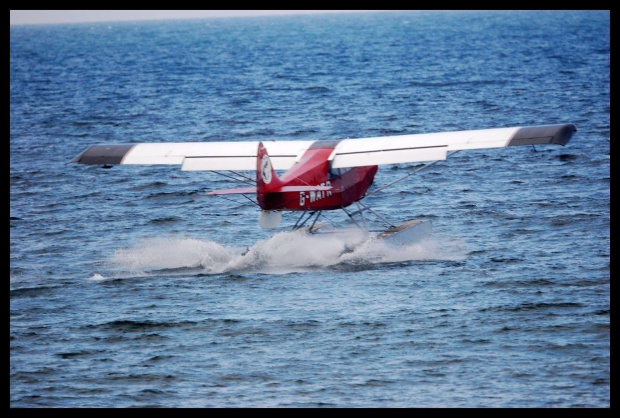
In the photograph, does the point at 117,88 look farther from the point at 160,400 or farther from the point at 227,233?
the point at 160,400

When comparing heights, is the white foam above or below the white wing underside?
below

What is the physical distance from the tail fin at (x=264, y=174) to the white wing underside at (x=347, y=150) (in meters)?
2.48

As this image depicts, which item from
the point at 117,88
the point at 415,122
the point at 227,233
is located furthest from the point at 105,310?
the point at 117,88

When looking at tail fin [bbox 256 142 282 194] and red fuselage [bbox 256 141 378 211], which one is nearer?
tail fin [bbox 256 142 282 194]

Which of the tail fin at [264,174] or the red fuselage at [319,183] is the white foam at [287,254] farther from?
the tail fin at [264,174]

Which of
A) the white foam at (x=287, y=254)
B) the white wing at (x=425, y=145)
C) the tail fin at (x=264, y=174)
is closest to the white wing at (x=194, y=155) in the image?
the white wing at (x=425, y=145)

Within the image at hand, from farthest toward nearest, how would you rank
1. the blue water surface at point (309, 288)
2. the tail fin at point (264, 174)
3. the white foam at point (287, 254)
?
1. the white foam at point (287, 254)
2. the tail fin at point (264, 174)
3. the blue water surface at point (309, 288)

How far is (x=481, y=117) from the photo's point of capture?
4662 cm

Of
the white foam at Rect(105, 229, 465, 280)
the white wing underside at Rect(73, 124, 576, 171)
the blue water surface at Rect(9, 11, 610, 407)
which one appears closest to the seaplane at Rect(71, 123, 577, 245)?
the white wing underside at Rect(73, 124, 576, 171)

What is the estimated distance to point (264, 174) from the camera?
784 inches

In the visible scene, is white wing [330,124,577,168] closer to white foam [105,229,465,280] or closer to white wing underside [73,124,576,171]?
white wing underside [73,124,576,171]

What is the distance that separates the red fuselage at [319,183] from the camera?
20.4 meters

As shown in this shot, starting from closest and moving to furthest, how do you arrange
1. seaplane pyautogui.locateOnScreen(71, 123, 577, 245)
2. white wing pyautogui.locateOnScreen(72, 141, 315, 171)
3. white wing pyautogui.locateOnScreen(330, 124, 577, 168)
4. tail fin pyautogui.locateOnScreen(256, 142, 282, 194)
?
tail fin pyautogui.locateOnScreen(256, 142, 282, 194) → seaplane pyautogui.locateOnScreen(71, 123, 577, 245) → white wing pyautogui.locateOnScreen(330, 124, 577, 168) → white wing pyautogui.locateOnScreen(72, 141, 315, 171)

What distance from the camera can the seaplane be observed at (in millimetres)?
20375
